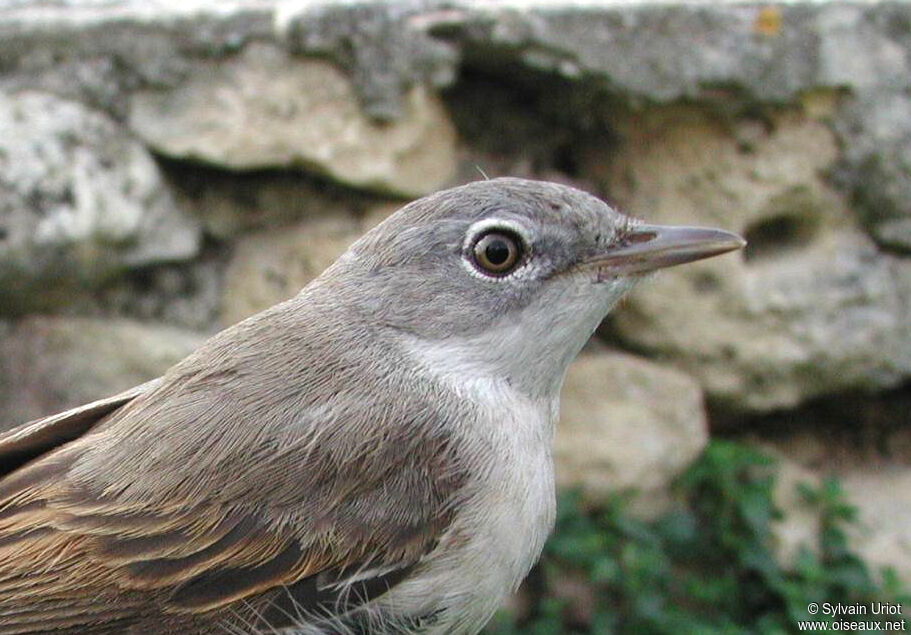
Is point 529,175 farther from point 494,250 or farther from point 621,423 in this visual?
point 494,250

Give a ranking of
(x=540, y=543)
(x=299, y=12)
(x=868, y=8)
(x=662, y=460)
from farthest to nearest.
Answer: (x=662, y=460)
(x=868, y=8)
(x=299, y=12)
(x=540, y=543)

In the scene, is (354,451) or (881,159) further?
(881,159)

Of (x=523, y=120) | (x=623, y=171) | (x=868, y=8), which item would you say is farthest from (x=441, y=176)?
(x=868, y=8)

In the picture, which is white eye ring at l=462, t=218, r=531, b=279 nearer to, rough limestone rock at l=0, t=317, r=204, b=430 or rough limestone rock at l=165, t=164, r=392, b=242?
rough limestone rock at l=165, t=164, r=392, b=242

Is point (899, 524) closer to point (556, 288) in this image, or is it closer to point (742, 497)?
point (742, 497)

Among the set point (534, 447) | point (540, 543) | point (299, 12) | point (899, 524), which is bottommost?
point (899, 524)

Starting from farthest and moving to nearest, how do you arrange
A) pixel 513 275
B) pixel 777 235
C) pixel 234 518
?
pixel 777 235 → pixel 513 275 → pixel 234 518

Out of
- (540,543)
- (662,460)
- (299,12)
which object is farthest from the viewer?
(662,460)

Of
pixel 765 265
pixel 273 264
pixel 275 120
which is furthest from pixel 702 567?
pixel 275 120
